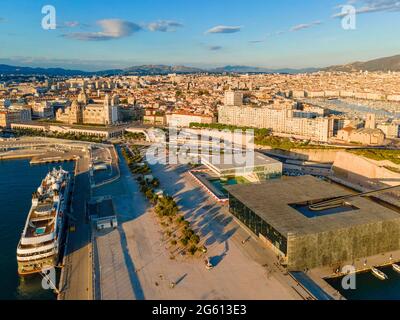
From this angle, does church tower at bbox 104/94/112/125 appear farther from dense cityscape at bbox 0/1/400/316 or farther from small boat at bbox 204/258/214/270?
small boat at bbox 204/258/214/270

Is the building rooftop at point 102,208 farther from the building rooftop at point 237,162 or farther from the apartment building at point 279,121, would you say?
the apartment building at point 279,121

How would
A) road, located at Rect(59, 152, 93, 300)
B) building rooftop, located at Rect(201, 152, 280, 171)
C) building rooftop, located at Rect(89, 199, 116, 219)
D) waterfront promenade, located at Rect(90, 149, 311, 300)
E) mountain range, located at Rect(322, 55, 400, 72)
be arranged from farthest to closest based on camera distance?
mountain range, located at Rect(322, 55, 400, 72), building rooftop, located at Rect(201, 152, 280, 171), building rooftop, located at Rect(89, 199, 116, 219), road, located at Rect(59, 152, 93, 300), waterfront promenade, located at Rect(90, 149, 311, 300)

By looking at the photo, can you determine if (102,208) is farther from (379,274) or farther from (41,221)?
(379,274)

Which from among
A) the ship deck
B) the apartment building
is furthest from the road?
the apartment building

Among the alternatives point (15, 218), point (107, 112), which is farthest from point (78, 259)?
point (107, 112)

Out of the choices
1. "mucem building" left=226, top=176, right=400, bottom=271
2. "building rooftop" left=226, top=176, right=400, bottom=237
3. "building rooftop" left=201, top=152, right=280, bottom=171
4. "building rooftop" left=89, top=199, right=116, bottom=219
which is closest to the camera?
"mucem building" left=226, top=176, right=400, bottom=271

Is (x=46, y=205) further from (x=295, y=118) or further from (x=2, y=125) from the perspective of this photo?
(x=2, y=125)

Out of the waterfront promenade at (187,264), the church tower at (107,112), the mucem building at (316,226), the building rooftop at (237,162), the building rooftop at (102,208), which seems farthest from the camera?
the church tower at (107,112)

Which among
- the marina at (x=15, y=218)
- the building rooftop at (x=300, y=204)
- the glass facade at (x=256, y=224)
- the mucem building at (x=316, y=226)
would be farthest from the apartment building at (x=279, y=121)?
the glass facade at (x=256, y=224)
